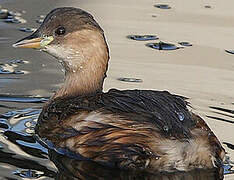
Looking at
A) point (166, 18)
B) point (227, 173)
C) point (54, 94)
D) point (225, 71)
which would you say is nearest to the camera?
point (227, 173)

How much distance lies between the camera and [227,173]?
299 inches

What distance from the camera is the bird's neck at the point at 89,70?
847cm

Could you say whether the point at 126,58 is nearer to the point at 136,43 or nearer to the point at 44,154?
the point at 136,43

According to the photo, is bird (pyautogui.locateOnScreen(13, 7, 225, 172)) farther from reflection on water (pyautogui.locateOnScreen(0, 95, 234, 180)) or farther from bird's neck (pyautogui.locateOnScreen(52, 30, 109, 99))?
bird's neck (pyautogui.locateOnScreen(52, 30, 109, 99))

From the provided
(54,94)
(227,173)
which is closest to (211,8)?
(54,94)

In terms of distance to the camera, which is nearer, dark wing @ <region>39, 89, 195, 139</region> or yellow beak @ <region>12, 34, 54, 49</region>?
dark wing @ <region>39, 89, 195, 139</region>

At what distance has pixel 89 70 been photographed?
27.9 feet

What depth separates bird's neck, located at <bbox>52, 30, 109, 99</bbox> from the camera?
8.47 metres

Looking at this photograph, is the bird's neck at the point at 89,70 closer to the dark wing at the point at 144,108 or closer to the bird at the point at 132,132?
the bird at the point at 132,132

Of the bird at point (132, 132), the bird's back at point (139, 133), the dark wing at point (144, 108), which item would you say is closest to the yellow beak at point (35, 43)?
the bird at point (132, 132)

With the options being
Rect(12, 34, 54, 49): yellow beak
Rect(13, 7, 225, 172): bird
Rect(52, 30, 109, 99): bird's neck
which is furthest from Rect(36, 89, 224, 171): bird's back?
Rect(12, 34, 54, 49): yellow beak

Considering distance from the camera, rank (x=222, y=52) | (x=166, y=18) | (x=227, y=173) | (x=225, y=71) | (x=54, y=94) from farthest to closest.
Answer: (x=166, y=18) → (x=222, y=52) → (x=225, y=71) → (x=54, y=94) → (x=227, y=173)

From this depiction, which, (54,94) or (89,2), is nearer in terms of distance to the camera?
(54,94)

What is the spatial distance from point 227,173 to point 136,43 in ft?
11.8
